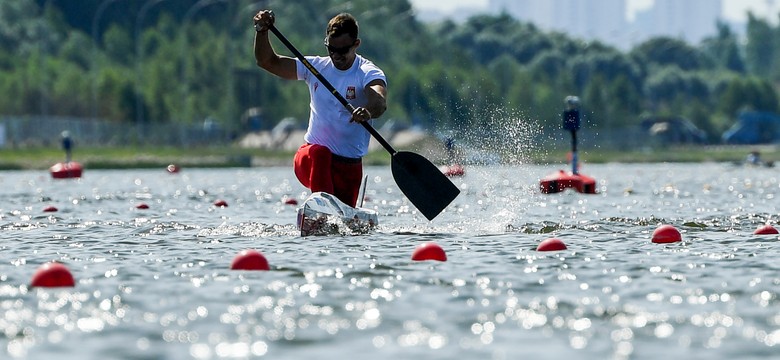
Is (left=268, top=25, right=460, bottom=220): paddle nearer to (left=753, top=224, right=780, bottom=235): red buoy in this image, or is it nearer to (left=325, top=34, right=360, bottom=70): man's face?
(left=325, top=34, right=360, bottom=70): man's face

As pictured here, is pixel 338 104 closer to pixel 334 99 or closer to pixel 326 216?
pixel 334 99

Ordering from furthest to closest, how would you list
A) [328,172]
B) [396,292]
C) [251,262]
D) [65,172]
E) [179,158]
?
[179,158]
[65,172]
[328,172]
[251,262]
[396,292]

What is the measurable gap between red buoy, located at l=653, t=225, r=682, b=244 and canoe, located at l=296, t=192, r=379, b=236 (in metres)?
3.00

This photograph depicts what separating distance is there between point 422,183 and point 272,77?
98185mm

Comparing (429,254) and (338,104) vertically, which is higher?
(338,104)

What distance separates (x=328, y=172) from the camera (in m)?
14.8

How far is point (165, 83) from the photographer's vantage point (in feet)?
338

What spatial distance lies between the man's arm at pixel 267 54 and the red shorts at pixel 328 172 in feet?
2.55

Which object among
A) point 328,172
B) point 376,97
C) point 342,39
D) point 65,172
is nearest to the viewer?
point 376,97

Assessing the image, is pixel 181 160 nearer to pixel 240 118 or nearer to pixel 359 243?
pixel 240 118

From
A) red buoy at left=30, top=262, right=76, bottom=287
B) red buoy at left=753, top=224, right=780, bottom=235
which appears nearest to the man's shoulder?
red buoy at left=753, top=224, right=780, bottom=235

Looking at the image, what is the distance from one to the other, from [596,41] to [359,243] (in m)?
170

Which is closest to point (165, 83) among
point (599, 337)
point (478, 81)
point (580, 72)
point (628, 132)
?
point (478, 81)

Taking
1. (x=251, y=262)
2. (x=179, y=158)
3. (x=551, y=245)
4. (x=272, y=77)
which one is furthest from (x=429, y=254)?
(x=272, y=77)
